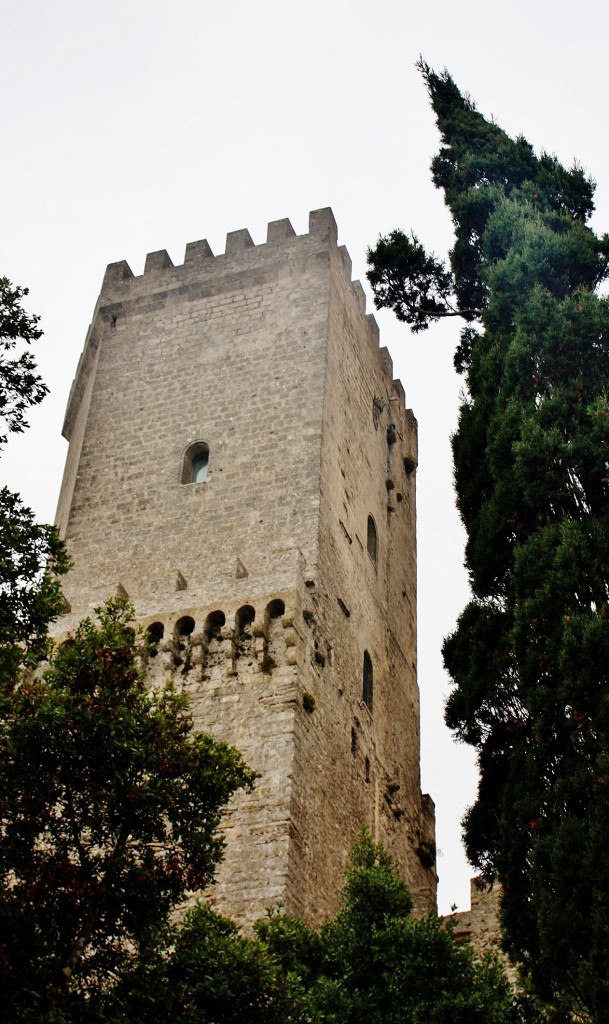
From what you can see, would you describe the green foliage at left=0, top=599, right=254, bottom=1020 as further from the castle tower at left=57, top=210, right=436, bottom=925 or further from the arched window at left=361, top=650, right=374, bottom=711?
the arched window at left=361, top=650, right=374, bottom=711

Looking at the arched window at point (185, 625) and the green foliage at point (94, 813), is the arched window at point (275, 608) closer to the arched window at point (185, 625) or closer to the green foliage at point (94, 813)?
the arched window at point (185, 625)

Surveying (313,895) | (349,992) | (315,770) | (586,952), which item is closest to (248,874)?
(313,895)

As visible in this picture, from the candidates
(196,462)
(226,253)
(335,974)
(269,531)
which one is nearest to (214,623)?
(269,531)

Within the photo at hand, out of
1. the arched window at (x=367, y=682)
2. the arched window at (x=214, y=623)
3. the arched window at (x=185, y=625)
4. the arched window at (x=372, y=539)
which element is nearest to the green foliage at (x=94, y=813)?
the arched window at (x=214, y=623)

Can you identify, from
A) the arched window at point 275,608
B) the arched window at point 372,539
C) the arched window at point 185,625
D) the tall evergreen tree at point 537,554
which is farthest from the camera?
the arched window at point 372,539

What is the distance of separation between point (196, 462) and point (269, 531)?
2672mm

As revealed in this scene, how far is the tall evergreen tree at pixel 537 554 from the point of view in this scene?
11250 mm

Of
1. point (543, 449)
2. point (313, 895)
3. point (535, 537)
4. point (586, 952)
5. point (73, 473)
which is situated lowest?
point (586, 952)

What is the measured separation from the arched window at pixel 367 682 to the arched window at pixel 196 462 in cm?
408

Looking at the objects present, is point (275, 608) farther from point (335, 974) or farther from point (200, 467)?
point (335, 974)

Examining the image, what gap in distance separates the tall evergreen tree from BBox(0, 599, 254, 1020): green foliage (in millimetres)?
3230

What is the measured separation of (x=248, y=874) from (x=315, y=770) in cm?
209

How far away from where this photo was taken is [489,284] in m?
17.4

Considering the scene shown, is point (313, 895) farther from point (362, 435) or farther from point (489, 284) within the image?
point (362, 435)
